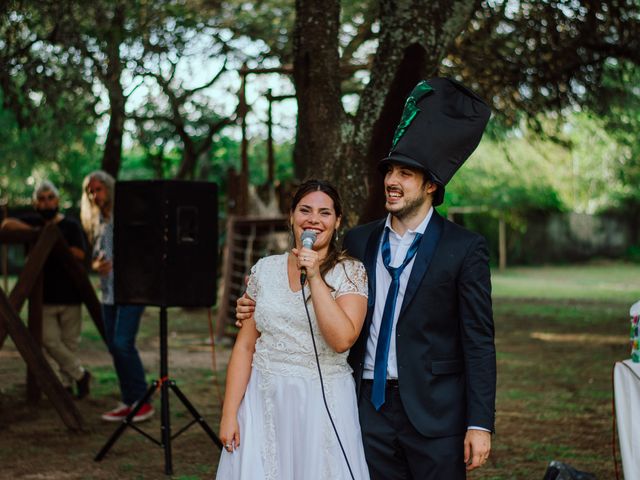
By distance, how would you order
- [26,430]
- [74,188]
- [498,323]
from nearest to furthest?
1. [26,430]
2. [498,323]
3. [74,188]

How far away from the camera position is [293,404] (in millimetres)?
3467

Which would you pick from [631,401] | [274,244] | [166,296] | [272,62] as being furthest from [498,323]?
[631,401]

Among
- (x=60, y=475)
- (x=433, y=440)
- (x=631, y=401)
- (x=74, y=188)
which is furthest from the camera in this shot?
(x=74, y=188)

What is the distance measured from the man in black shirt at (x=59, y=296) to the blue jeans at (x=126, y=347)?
1.16m

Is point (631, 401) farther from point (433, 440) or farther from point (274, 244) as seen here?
point (274, 244)

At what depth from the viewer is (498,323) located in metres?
A: 15.2

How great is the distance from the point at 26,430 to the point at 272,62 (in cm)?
1244

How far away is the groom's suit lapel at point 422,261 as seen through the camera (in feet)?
10.9

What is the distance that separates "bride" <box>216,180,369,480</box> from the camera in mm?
3400

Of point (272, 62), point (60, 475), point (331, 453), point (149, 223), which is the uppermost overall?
point (272, 62)

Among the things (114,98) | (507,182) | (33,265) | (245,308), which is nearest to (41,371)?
(33,265)

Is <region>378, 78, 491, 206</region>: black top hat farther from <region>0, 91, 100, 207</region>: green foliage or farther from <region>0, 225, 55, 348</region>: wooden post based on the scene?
<region>0, 91, 100, 207</region>: green foliage

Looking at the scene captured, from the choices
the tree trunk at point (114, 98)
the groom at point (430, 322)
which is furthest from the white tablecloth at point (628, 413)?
the tree trunk at point (114, 98)

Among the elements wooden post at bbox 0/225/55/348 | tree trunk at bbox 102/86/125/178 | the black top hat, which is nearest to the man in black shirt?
wooden post at bbox 0/225/55/348
